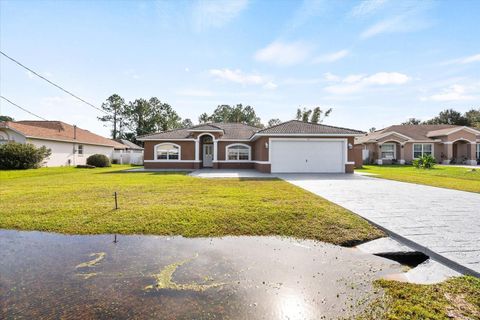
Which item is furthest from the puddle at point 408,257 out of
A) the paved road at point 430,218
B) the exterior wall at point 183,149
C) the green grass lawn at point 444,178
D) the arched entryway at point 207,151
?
the arched entryway at point 207,151

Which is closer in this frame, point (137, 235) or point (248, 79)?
point (137, 235)

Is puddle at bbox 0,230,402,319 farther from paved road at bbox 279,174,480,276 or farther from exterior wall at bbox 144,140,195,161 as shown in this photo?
exterior wall at bbox 144,140,195,161

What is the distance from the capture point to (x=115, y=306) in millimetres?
2838

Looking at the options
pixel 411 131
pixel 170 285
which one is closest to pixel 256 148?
pixel 170 285

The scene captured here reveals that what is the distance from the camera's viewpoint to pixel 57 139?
25250mm

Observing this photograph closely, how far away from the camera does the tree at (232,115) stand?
59.0 meters

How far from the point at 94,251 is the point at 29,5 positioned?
1333cm

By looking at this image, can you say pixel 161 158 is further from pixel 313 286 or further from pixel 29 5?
pixel 313 286

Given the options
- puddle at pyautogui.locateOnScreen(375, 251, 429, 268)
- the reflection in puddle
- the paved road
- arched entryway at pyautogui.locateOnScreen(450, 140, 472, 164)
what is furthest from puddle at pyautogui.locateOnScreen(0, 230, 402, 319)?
arched entryway at pyautogui.locateOnScreen(450, 140, 472, 164)

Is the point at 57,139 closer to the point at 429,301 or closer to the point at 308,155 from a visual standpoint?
the point at 308,155

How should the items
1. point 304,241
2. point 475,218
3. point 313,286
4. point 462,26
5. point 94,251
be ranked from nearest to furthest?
1. point 313,286
2. point 94,251
3. point 304,241
4. point 475,218
5. point 462,26

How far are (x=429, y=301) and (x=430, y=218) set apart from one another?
3936 mm

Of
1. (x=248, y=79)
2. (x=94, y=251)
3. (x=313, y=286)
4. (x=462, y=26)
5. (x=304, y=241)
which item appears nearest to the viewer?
(x=313, y=286)

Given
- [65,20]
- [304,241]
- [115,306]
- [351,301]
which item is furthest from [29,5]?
[351,301]
